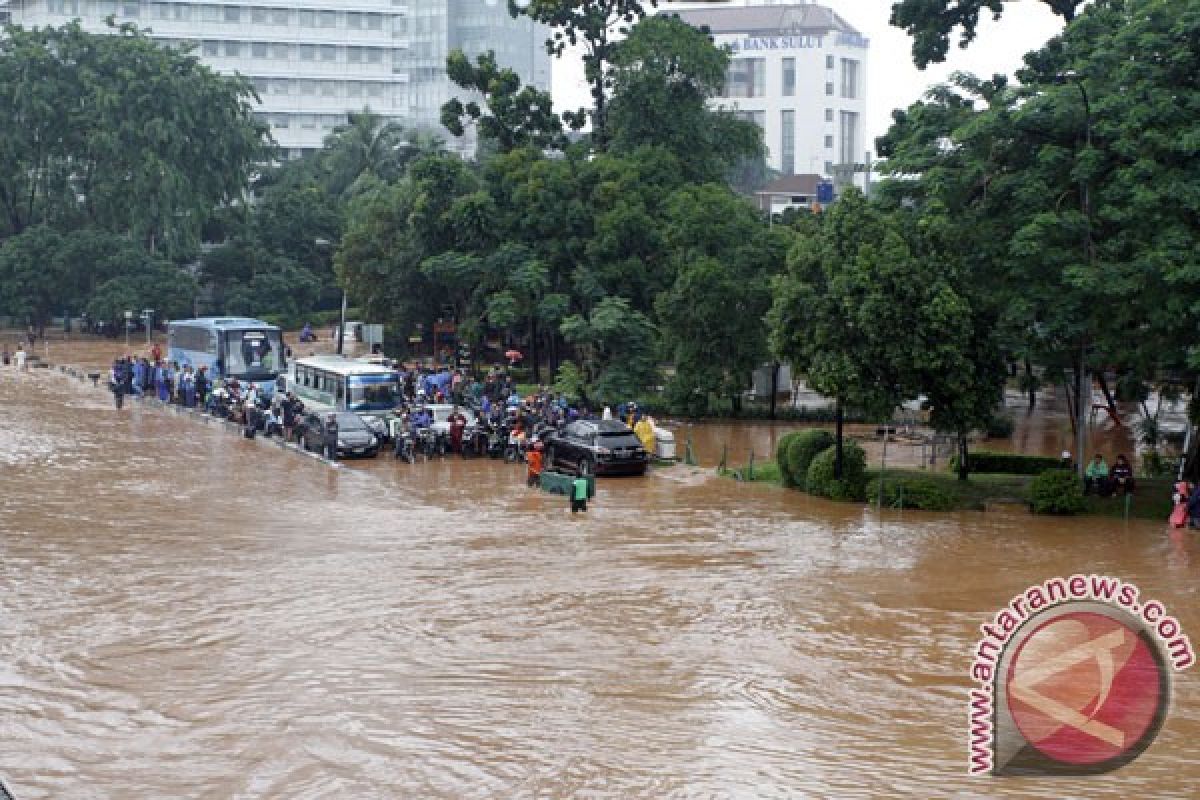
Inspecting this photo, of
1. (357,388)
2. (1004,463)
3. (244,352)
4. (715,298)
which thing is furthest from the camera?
(244,352)

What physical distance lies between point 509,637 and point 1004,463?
58.7 feet

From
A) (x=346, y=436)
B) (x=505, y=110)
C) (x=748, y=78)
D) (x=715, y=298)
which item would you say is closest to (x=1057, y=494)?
(x=715, y=298)

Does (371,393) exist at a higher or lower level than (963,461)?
higher

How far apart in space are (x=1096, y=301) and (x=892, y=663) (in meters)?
12.9

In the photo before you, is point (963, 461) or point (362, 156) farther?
point (362, 156)

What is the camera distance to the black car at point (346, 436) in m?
36.4

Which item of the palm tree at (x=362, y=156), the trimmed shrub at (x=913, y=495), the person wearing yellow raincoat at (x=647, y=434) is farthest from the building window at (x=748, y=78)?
the trimmed shrub at (x=913, y=495)

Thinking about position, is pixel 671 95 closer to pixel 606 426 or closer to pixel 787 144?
pixel 606 426

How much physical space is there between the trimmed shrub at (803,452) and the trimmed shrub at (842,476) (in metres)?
0.29

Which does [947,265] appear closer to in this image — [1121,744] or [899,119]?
[899,119]

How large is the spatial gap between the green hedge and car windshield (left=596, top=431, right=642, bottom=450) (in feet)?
23.3

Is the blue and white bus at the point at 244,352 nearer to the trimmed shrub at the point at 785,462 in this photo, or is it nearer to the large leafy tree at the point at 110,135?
the trimmed shrub at the point at 785,462

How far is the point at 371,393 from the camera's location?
129 ft

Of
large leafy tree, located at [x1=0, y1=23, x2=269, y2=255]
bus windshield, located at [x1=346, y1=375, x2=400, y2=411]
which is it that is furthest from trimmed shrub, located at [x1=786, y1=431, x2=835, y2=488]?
large leafy tree, located at [x1=0, y1=23, x2=269, y2=255]
